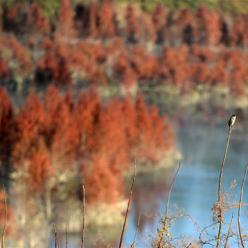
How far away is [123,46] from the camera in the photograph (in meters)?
50.5

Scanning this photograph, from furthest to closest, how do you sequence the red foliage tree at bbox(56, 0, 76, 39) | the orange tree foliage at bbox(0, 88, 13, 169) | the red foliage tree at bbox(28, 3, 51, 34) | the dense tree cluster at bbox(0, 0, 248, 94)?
the red foliage tree at bbox(56, 0, 76, 39) < the red foliage tree at bbox(28, 3, 51, 34) < the dense tree cluster at bbox(0, 0, 248, 94) < the orange tree foliage at bbox(0, 88, 13, 169)

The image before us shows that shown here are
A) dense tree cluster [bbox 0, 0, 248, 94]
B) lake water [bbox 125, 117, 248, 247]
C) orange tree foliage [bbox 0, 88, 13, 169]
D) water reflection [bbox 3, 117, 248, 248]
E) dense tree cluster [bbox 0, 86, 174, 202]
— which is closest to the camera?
water reflection [bbox 3, 117, 248, 248]

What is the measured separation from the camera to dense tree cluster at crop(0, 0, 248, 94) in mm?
42938

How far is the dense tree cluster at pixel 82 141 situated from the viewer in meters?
16.8

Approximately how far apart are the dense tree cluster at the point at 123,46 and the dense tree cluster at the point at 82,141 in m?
17.1

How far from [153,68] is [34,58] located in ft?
22.6

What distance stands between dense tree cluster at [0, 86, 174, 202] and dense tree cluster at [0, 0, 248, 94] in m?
17.1

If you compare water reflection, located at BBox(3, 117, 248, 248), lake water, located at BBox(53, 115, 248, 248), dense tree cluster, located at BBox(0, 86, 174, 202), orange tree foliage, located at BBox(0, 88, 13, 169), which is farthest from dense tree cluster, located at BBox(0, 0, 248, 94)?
orange tree foliage, located at BBox(0, 88, 13, 169)

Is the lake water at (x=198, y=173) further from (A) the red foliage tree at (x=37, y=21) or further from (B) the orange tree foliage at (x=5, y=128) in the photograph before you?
(A) the red foliage tree at (x=37, y=21)

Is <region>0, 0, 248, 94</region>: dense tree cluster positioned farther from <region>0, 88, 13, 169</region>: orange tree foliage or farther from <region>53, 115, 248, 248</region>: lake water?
<region>0, 88, 13, 169</region>: orange tree foliage

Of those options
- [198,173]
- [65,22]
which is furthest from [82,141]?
[65,22]

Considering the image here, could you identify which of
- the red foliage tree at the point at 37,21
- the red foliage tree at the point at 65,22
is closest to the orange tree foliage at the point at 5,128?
the red foliage tree at the point at 37,21

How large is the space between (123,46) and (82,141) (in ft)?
99.8

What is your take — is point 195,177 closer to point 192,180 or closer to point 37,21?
point 192,180
